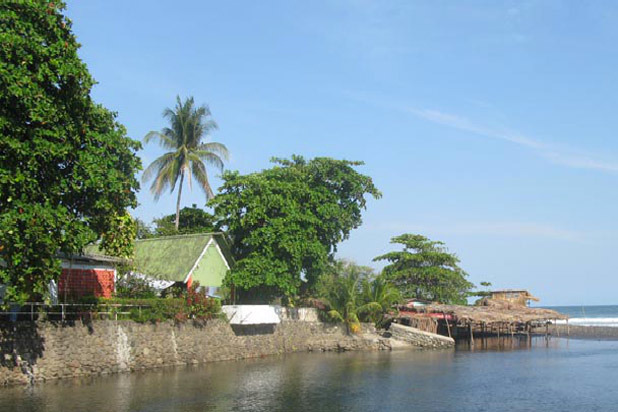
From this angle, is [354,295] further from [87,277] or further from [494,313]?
[87,277]

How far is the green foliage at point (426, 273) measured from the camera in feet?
175

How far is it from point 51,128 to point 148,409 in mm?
9909

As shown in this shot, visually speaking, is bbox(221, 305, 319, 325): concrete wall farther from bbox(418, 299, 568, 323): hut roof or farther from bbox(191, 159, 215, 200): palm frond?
bbox(418, 299, 568, 323): hut roof

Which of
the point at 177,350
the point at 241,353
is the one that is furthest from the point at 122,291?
the point at 241,353

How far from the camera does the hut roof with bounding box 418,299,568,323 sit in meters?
46.3

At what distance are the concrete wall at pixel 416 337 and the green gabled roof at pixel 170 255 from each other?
1558cm

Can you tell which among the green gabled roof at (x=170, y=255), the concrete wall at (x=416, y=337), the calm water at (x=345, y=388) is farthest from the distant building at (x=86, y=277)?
the concrete wall at (x=416, y=337)

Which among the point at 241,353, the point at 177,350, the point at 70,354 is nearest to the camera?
the point at 70,354

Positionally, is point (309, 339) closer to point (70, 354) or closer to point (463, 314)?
point (463, 314)

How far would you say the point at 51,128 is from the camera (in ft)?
66.6

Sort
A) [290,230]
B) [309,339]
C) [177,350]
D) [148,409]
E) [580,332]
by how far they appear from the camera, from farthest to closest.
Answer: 1. [580,332]
2. [309,339]
3. [290,230]
4. [177,350]
5. [148,409]

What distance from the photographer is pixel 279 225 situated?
1454 inches

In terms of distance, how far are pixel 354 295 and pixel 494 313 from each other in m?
13.6

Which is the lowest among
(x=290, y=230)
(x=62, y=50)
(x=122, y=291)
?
(x=122, y=291)
